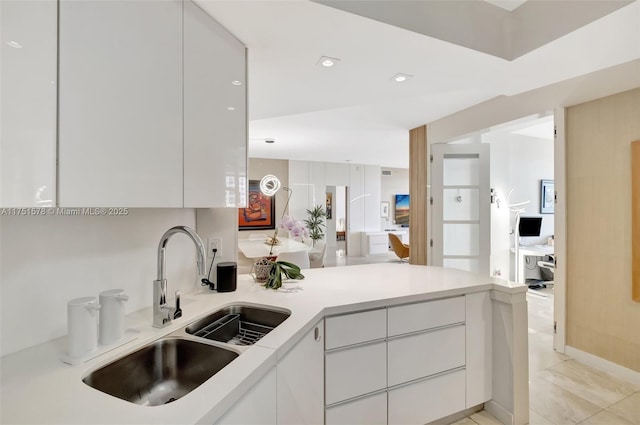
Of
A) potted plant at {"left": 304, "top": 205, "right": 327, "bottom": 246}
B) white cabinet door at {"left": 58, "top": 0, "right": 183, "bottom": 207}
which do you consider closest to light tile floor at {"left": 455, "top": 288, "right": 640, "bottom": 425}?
white cabinet door at {"left": 58, "top": 0, "right": 183, "bottom": 207}

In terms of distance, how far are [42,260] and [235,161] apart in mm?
870

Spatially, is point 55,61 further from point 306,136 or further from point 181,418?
point 306,136

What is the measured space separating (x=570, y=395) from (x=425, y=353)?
1468 millimetres

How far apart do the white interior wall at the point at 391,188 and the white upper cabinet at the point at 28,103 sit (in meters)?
8.53

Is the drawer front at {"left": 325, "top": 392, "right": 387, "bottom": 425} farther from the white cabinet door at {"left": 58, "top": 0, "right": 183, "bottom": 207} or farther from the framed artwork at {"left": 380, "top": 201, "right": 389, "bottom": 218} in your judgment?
the framed artwork at {"left": 380, "top": 201, "right": 389, "bottom": 218}

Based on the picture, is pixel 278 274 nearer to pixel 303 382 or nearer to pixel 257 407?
pixel 303 382

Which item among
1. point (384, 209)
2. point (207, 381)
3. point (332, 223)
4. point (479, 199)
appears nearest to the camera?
point (207, 381)

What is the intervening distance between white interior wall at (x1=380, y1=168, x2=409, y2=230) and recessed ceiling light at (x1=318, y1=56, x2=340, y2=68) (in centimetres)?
721

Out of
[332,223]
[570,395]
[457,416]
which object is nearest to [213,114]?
[457,416]

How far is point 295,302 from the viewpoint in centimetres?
158

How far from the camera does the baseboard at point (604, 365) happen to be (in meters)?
2.45

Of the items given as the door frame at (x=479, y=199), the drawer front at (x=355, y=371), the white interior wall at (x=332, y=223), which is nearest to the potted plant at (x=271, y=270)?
the drawer front at (x=355, y=371)

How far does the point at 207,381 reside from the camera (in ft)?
2.87

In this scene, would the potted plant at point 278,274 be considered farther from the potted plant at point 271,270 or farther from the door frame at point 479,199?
the door frame at point 479,199
